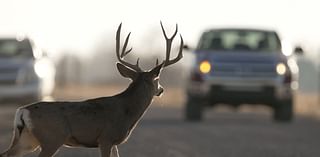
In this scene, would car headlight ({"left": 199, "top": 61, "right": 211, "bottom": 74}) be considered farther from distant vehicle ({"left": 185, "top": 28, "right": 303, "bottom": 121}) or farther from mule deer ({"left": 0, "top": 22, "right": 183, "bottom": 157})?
mule deer ({"left": 0, "top": 22, "right": 183, "bottom": 157})

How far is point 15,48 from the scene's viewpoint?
26906mm

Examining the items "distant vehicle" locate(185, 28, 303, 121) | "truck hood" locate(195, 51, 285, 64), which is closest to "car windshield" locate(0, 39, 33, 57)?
"distant vehicle" locate(185, 28, 303, 121)

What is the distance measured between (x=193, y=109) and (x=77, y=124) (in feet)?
41.0

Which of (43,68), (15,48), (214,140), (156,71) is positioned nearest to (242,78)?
(214,140)

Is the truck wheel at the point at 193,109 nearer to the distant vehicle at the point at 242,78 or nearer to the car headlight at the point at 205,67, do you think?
the distant vehicle at the point at 242,78

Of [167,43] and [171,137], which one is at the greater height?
[167,43]

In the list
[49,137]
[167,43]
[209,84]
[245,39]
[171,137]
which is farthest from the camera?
[245,39]

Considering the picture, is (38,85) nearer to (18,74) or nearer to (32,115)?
(18,74)

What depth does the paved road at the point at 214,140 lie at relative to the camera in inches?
627

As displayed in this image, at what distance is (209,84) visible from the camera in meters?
23.3

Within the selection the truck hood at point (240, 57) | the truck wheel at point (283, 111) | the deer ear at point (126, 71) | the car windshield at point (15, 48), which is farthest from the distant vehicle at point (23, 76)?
the deer ear at point (126, 71)

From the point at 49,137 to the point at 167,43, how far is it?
2931mm

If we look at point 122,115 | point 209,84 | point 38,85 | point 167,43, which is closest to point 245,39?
point 209,84

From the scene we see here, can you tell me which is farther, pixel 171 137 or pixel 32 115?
pixel 171 137
